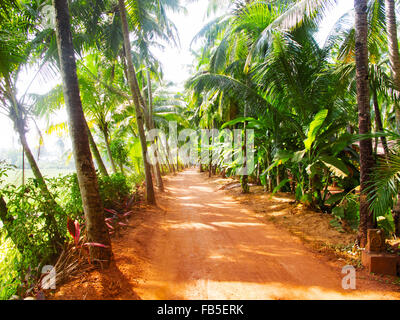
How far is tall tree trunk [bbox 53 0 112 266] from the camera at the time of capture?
319cm

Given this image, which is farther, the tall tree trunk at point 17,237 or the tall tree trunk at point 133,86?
the tall tree trunk at point 133,86

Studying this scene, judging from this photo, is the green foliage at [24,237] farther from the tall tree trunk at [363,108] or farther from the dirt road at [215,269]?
the tall tree trunk at [363,108]

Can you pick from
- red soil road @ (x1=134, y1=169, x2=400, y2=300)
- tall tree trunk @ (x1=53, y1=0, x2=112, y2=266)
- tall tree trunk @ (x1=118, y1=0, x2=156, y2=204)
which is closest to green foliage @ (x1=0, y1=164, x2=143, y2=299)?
tall tree trunk @ (x1=53, y1=0, x2=112, y2=266)

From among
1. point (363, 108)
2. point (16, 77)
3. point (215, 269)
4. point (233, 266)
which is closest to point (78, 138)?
point (215, 269)

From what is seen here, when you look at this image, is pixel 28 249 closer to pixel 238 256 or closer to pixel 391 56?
pixel 238 256

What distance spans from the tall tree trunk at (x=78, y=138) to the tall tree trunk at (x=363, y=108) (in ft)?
13.5

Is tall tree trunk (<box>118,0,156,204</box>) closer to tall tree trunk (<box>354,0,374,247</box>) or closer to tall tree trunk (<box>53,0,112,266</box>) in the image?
tall tree trunk (<box>53,0,112,266</box>)

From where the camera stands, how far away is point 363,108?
3.75m

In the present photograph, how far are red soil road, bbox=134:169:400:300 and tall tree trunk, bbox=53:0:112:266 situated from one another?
34.4 inches

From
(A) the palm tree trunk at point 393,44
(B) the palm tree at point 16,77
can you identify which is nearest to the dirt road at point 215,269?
(B) the palm tree at point 16,77

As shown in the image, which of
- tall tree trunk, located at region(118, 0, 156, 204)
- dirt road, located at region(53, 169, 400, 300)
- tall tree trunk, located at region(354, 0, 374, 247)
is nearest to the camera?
dirt road, located at region(53, 169, 400, 300)

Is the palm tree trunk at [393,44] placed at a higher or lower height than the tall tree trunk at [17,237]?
higher

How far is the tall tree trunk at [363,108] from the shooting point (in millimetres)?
3715
